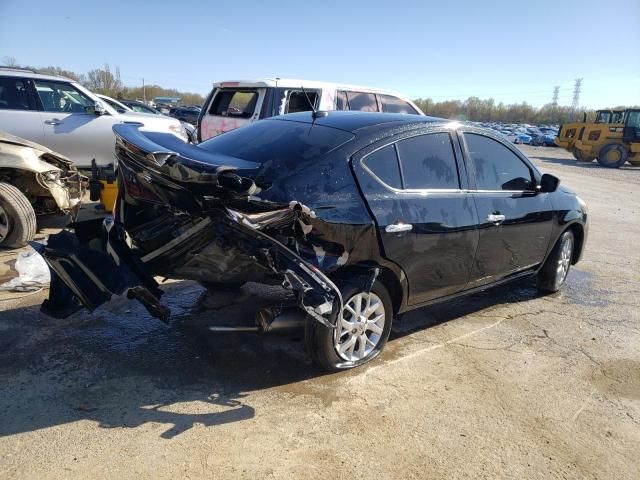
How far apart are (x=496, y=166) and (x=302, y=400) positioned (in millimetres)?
2688

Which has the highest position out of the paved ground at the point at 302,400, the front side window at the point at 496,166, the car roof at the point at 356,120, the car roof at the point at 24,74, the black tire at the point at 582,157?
the car roof at the point at 24,74

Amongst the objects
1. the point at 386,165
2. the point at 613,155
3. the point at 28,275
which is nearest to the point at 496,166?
the point at 386,165

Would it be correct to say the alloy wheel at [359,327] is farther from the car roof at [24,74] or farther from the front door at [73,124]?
the car roof at [24,74]

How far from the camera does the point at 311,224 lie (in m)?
3.06

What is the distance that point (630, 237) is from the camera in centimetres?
864

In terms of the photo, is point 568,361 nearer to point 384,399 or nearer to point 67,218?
point 384,399

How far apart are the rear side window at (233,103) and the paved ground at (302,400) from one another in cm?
456

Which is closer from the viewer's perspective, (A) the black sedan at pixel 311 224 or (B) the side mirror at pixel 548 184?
(A) the black sedan at pixel 311 224

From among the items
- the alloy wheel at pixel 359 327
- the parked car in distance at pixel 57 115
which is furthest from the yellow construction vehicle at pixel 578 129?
the alloy wheel at pixel 359 327

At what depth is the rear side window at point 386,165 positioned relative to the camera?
346cm

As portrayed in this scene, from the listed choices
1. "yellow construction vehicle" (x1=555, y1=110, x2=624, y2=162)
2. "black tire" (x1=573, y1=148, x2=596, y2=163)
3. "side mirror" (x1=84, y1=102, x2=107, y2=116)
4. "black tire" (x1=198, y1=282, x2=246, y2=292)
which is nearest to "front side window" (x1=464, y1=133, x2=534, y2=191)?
"black tire" (x1=198, y1=282, x2=246, y2=292)

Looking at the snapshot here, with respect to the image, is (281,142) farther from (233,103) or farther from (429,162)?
(233,103)

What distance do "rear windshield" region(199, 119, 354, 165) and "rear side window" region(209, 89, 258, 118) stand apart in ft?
A: 14.7

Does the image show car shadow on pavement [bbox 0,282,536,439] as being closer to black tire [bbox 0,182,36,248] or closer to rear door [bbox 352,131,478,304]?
rear door [bbox 352,131,478,304]
